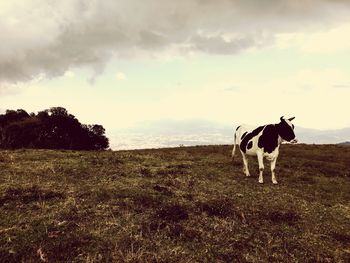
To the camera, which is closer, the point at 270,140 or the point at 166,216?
the point at 166,216

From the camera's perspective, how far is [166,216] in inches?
540

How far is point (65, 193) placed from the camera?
16531 millimetres

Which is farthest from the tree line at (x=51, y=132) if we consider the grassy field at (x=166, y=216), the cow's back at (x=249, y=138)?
the cow's back at (x=249, y=138)

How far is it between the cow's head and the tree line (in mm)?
61173

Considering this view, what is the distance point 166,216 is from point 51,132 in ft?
229

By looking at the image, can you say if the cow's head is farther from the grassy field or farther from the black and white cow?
the grassy field

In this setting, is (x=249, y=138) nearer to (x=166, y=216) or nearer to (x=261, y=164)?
(x=261, y=164)

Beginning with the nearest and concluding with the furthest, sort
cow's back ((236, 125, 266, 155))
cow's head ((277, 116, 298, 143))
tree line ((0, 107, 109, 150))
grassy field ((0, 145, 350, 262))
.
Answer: grassy field ((0, 145, 350, 262)), cow's head ((277, 116, 298, 143)), cow's back ((236, 125, 266, 155)), tree line ((0, 107, 109, 150))

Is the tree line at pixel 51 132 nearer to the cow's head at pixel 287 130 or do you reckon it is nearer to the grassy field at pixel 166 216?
the grassy field at pixel 166 216

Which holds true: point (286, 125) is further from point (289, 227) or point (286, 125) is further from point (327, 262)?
point (327, 262)

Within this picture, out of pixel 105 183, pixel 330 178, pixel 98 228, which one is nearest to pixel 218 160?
pixel 330 178

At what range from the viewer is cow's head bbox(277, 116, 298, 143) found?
Result: 2041cm

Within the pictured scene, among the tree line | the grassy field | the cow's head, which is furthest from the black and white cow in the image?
the tree line

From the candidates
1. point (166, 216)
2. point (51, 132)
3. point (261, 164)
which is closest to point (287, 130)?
point (261, 164)
